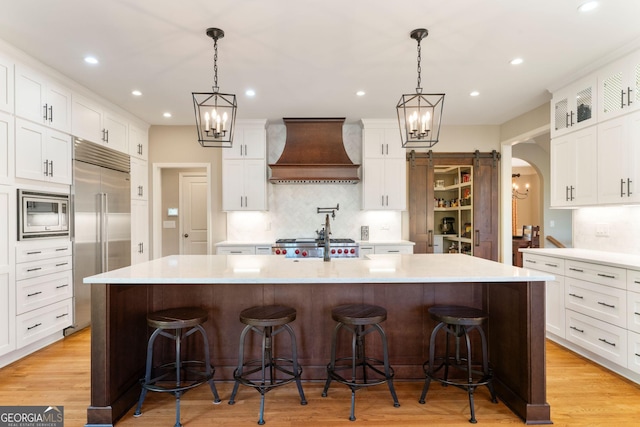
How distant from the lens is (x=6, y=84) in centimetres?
303

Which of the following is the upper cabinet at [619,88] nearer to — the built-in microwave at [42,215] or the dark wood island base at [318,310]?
the dark wood island base at [318,310]

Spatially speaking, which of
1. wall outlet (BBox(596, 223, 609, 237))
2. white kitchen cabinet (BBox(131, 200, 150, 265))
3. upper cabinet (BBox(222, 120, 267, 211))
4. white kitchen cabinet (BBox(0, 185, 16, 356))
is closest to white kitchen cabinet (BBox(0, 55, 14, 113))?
white kitchen cabinet (BBox(0, 185, 16, 356))

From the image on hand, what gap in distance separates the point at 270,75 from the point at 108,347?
285 cm

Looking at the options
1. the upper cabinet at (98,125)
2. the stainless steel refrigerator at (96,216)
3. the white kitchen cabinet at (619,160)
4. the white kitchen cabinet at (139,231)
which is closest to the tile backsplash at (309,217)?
the white kitchen cabinet at (139,231)

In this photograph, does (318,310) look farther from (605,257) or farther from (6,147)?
(6,147)

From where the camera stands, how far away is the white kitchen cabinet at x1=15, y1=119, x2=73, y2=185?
10.5 ft

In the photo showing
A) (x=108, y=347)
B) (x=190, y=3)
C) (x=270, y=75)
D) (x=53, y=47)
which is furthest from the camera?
(x=270, y=75)

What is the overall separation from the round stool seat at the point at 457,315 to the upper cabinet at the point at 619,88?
7.80ft

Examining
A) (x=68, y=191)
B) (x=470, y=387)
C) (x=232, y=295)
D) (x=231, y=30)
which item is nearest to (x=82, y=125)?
(x=68, y=191)

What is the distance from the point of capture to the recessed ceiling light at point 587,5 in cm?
245

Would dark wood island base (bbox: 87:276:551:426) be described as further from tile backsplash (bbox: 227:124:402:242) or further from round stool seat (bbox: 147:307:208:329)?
tile backsplash (bbox: 227:124:402:242)

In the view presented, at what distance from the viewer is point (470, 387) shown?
2232 mm

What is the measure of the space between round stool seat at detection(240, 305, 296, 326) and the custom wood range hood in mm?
2916

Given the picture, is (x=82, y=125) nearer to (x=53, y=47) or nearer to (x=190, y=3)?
(x=53, y=47)
